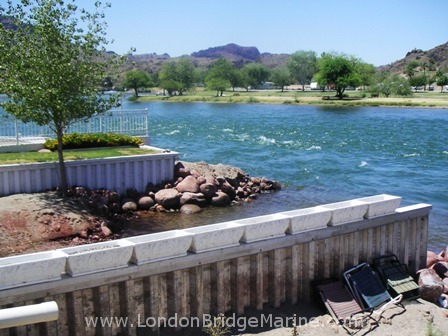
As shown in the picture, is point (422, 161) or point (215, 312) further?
point (422, 161)

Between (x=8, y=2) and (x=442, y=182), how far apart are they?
952 inches

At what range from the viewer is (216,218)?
2147 cm

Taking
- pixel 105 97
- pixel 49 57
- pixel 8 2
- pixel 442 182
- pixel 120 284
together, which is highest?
pixel 8 2

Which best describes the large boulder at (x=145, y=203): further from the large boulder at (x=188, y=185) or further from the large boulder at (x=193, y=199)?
the large boulder at (x=188, y=185)

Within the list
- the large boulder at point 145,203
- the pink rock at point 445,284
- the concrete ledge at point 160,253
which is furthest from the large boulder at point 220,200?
the concrete ledge at point 160,253

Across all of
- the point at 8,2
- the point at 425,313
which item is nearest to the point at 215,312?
the point at 425,313

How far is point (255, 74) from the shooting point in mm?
177875

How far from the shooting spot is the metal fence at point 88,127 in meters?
21.2

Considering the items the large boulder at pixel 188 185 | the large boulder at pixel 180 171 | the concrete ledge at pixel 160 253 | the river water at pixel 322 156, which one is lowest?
the river water at pixel 322 156

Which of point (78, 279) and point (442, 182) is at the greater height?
point (78, 279)

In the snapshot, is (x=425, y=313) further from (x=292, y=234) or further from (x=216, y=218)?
(x=216, y=218)

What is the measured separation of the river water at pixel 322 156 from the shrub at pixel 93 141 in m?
3.91

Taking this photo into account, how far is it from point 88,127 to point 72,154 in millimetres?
3248

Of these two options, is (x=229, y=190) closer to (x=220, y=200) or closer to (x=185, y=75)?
(x=220, y=200)
